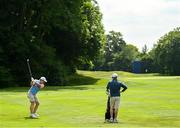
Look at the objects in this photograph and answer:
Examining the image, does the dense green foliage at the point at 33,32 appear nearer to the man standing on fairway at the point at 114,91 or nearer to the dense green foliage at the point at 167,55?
the man standing on fairway at the point at 114,91

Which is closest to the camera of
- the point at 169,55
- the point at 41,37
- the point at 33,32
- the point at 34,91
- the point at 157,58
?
the point at 34,91

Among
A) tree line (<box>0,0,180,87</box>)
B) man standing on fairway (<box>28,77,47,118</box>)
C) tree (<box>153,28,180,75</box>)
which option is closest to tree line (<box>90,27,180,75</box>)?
tree (<box>153,28,180,75</box>)

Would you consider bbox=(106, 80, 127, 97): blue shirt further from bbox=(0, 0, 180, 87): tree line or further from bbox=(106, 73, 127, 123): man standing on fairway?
bbox=(0, 0, 180, 87): tree line

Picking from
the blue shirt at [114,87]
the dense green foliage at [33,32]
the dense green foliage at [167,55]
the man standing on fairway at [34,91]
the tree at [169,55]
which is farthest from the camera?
the dense green foliage at [167,55]

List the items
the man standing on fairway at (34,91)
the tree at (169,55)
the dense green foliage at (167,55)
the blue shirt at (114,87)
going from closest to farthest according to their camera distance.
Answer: the blue shirt at (114,87) → the man standing on fairway at (34,91) → the tree at (169,55) → the dense green foliage at (167,55)

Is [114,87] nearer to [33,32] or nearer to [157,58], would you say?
[33,32]

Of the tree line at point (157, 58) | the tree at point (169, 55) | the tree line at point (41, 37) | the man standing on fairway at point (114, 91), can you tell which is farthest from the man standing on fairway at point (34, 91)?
the tree at point (169, 55)

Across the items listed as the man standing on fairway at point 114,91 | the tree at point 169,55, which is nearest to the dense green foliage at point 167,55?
the tree at point 169,55

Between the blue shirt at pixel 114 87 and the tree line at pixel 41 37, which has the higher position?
the tree line at pixel 41 37

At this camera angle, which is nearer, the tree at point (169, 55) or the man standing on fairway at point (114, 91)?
the man standing on fairway at point (114, 91)

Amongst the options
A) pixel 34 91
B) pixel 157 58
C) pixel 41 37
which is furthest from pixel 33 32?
pixel 157 58

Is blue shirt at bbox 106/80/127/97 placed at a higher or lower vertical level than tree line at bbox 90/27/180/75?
lower

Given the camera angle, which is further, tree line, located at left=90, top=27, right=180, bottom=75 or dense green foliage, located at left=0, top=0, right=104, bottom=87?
tree line, located at left=90, top=27, right=180, bottom=75

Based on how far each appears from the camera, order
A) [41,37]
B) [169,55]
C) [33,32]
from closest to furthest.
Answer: [33,32], [41,37], [169,55]
